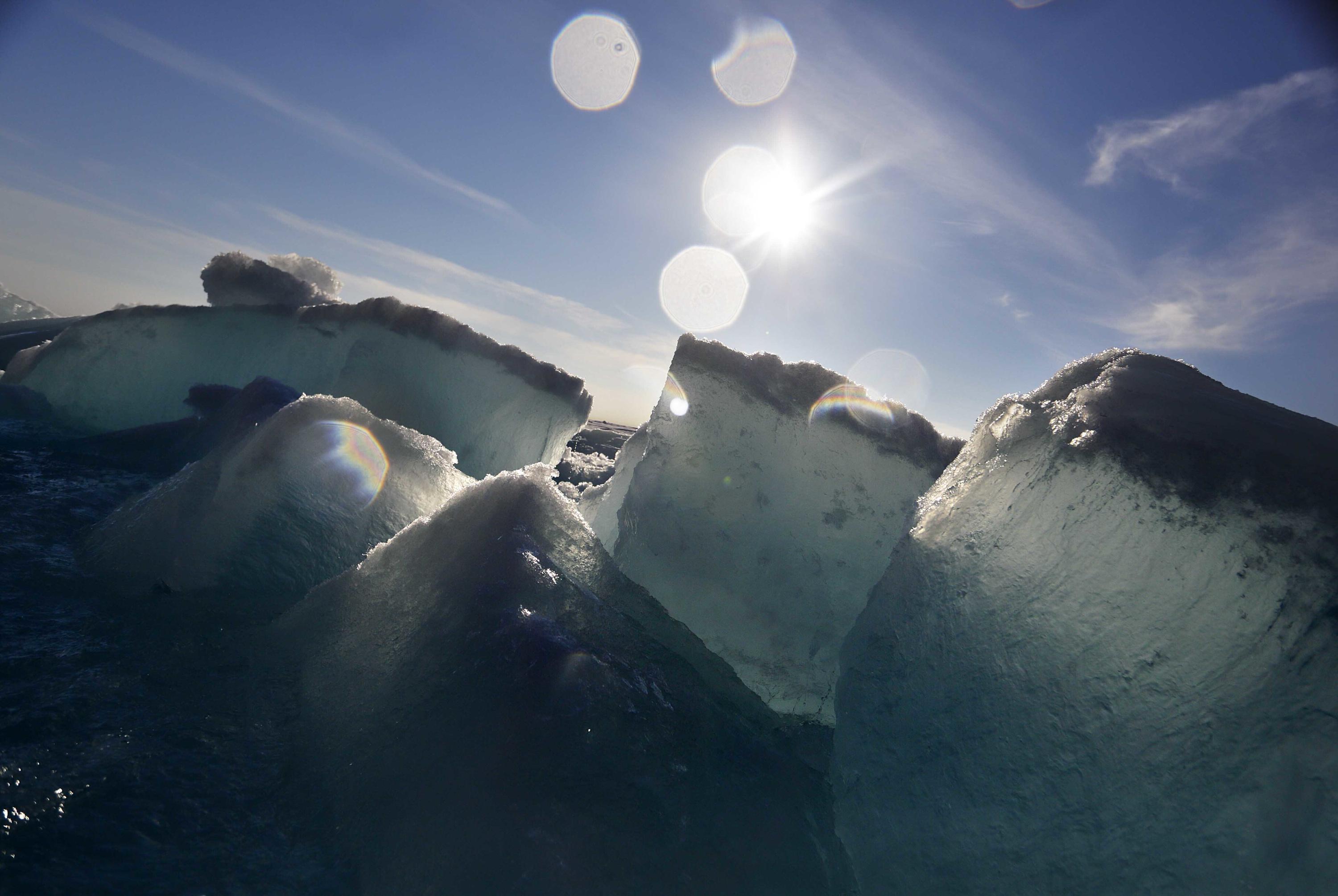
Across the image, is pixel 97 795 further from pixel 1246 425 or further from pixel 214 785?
pixel 1246 425

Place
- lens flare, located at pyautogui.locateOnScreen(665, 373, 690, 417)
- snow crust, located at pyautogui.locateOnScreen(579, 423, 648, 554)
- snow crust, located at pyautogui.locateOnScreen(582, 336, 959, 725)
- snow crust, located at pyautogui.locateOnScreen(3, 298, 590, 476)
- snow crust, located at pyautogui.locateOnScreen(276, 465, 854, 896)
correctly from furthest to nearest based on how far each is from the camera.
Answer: snow crust, located at pyautogui.locateOnScreen(3, 298, 590, 476)
snow crust, located at pyautogui.locateOnScreen(579, 423, 648, 554)
lens flare, located at pyautogui.locateOnScreen(665, 373, 690, 417)
snow crust, located at pyautogui.locateOnScreen(582, 336, 959, 725)
snow crust, located at pyautogui.locateOnScreen(276, 465, 854, 896)

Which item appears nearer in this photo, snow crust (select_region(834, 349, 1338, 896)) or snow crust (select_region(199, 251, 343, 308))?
snow crust (select_region(834, 349, 1338, 896))

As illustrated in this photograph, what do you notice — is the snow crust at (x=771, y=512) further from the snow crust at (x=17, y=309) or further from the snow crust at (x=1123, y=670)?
the snow crust at (x=17, y=309)

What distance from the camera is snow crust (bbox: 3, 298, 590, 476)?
7.03m

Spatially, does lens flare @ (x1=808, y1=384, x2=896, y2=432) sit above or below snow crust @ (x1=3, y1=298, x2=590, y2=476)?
above

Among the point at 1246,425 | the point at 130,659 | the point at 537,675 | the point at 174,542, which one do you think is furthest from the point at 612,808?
the point at 174,542

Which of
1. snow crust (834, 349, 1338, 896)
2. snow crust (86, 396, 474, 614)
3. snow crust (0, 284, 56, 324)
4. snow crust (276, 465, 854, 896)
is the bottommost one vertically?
snow crust (0, 284, 56, 324)

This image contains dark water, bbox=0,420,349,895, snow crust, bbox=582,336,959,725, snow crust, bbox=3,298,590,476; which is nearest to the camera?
dark water, bbox=0,420,349,895

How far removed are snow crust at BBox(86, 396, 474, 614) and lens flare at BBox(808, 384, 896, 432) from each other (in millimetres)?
2999

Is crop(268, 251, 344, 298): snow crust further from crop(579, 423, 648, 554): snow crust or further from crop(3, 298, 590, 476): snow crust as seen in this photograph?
crop(579, 423, 648, 554): snow crust

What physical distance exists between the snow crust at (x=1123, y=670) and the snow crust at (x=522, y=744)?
51cm

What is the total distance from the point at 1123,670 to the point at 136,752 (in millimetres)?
3128

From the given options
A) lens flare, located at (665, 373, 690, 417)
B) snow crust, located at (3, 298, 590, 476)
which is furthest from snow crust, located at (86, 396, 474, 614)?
snow crust, located at (3, 298, 590, 476)

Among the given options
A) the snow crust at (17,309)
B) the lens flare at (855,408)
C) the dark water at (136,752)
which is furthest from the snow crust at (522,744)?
the snow crust at (17,309)
